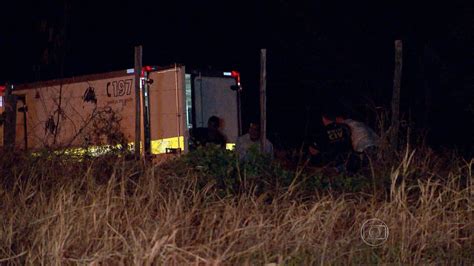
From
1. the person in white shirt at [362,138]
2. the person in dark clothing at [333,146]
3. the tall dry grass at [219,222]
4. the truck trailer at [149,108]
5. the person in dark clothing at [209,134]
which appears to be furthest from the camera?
the person in dark clothing at [209,134]

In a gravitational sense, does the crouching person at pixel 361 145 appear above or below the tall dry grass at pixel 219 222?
above

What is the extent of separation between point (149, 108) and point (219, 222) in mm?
6453

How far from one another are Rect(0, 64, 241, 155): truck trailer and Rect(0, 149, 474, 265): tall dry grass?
4275 mm

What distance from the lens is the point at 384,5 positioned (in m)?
17.9

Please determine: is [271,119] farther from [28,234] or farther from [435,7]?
[28,234]

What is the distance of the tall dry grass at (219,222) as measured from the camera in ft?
22.1

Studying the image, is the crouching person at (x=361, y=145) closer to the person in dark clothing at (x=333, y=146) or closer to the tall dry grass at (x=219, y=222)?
the person in dark clothing at (x=333, y=146)

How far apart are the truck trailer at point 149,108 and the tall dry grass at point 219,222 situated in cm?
427

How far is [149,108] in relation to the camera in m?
13.7

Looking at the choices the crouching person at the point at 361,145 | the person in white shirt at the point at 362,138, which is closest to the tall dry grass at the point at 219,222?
the crouching person at the point at 361,145

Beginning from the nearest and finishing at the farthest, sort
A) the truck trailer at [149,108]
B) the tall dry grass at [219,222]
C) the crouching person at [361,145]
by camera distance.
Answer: the tall dry grass at [219,222], the crouching person at [361,145], the truck trailer at [149,108]

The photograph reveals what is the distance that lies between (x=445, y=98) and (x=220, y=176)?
28.5 feet

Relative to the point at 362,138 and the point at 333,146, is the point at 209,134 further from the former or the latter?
the point at 362,138

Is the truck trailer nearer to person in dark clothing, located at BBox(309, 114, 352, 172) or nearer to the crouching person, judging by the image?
person in dark clothing, located at BBox(309, 114, 352, 172)
